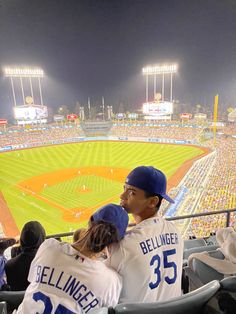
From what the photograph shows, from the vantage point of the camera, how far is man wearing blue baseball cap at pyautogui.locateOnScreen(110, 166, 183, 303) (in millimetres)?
1132

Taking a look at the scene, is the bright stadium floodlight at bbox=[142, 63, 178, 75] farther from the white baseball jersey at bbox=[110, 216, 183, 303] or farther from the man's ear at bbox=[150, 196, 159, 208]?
the white baseball jersey at bbox=[110, 216, 183, 303]

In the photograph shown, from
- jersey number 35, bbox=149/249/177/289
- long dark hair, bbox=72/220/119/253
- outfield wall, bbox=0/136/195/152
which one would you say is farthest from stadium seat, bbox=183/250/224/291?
outfield wall, bbox=0/136/195/152

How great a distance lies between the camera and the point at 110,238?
3.51 feet

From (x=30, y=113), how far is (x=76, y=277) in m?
35.2

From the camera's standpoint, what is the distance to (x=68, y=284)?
102 centimetres

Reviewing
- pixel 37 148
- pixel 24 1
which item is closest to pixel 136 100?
pixel 37 148

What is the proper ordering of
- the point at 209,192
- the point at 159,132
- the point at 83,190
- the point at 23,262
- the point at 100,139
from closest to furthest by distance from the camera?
1. the point at 23,262
2. the point at 209,192
3. the point at 83,190
4. the point at 159,132
5. the point at 100,139

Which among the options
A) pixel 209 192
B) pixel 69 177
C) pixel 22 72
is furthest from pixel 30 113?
pixel 209 192

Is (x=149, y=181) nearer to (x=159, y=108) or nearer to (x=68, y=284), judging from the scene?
(x=68, y=284)

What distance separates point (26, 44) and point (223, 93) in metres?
33.1

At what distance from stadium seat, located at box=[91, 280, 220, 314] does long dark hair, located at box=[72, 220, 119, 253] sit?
26 centimetres

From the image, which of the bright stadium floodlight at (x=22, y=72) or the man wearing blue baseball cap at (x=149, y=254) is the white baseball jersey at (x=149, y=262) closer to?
the man wearing blue baseball cap at (x=149, y=254)

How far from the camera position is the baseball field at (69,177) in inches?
419

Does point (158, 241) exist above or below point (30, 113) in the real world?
above
